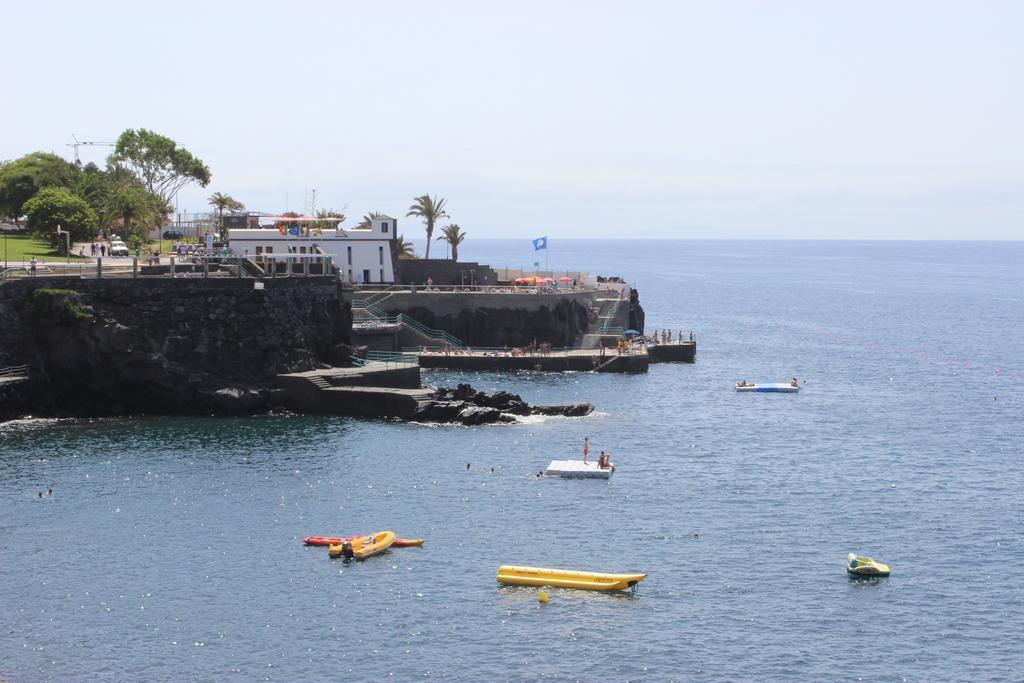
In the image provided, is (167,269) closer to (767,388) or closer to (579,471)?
(579,471)

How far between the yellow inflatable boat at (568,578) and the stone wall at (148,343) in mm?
43948

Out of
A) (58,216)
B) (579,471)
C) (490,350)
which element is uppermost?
(58,216)

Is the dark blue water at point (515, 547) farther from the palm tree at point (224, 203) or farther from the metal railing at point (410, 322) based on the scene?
the palm tree at point (224, 203)

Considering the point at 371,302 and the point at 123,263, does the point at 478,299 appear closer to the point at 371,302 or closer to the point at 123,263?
the point at 371,302

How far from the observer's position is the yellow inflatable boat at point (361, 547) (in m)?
60.7

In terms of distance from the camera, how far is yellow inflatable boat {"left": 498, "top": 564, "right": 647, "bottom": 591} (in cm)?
5581

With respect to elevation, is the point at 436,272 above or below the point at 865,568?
above

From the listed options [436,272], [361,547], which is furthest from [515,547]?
[436,272]

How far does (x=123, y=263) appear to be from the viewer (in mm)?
111188

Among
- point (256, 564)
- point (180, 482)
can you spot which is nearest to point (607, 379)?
point (180, 482)

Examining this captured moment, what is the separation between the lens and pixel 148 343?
9531 centimetres

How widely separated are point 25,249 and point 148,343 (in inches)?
1985

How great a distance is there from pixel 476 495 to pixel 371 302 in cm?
6207

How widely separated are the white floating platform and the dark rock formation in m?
15.8
